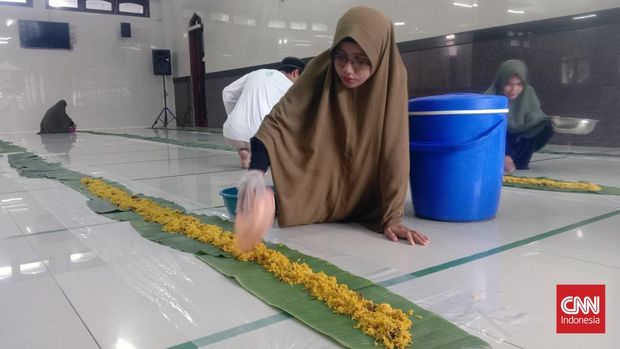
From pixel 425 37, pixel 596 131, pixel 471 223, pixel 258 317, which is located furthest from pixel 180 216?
pixel 425 37

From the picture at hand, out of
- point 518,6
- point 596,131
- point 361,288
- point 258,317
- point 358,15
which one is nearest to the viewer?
point 258,317

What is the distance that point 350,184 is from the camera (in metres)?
1.81

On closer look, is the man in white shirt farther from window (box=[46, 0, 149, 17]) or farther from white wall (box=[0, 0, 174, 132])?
window (box=[46, 0, 149, 17])

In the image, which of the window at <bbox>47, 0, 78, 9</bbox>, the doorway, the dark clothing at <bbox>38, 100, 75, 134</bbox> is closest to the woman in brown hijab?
the dark clothing at <bbox>38, 100, 75, 134</bbox>

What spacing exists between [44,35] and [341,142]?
10.8m

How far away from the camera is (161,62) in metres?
11.6

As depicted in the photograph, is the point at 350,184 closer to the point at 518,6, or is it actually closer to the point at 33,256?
the point at 33,256

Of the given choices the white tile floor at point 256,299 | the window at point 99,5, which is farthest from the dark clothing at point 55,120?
the white tile floor at point 256,299

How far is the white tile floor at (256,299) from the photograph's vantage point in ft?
3.14

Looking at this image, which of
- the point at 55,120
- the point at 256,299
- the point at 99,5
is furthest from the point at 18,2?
the point at 256,299

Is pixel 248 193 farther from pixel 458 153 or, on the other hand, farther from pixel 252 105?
pixel 252 105

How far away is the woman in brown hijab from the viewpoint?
1613 mm

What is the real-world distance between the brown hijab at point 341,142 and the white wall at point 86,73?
10.7 meters

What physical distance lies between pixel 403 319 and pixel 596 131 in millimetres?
4008
